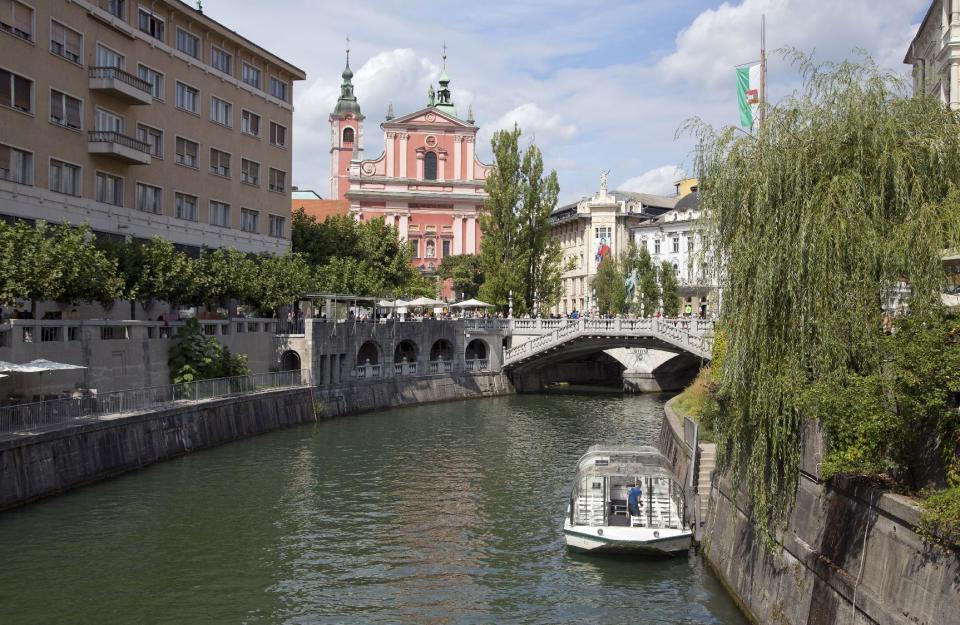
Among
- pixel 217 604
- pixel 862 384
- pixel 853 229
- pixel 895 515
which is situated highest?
→ pixel 853 229

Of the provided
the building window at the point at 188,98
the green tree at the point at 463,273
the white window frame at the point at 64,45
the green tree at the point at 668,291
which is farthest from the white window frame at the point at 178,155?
the green tree at the point at 668,291

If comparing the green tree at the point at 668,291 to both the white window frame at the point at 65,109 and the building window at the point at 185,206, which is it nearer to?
the building window at the point at 185,206

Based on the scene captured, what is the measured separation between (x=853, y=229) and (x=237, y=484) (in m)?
26.8

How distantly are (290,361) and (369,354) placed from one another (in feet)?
46.8

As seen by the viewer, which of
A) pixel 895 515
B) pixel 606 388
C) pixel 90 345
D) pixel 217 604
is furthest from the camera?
pixel 606 388

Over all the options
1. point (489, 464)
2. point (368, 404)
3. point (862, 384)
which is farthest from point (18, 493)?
point (368, 404)

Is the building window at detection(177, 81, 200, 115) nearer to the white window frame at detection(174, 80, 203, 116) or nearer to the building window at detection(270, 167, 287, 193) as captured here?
the white window frame at detection(174, 80, 203, 116)

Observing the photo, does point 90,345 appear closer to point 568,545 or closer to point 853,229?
point 568,545

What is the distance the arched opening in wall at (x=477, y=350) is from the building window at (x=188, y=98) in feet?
107

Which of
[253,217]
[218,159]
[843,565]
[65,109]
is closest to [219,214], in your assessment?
[218,159]

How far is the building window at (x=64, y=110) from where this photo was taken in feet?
162

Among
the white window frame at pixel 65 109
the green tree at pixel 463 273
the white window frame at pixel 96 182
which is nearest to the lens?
the white window frame at pixel 65 109

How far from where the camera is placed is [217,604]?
25.1 m

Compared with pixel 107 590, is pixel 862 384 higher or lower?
higher
